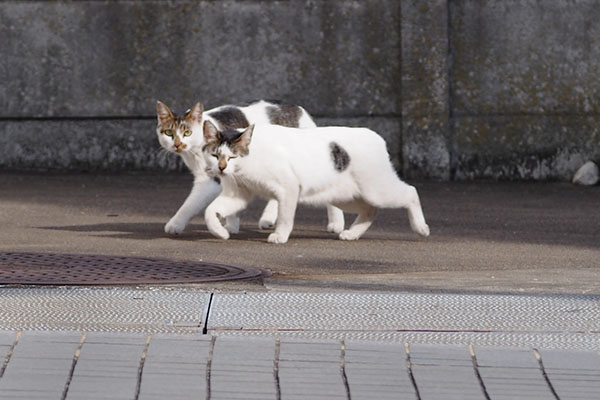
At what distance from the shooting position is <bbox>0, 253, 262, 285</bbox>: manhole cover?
5.51 meters

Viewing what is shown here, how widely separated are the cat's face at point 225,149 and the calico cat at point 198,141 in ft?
1.42

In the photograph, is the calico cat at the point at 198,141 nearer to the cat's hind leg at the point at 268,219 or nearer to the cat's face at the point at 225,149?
the cat's hind leg at the point at 268,219

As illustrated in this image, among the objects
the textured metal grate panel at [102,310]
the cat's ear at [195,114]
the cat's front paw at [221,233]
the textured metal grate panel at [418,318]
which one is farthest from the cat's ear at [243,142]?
the textured metal grate panel at [418,318]

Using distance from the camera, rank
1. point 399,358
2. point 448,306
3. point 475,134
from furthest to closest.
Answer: point 475,134 < point 448,306 < point 399,358

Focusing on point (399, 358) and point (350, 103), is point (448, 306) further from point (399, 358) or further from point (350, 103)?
point (350, 103)

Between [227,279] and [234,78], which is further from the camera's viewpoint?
[234,78]

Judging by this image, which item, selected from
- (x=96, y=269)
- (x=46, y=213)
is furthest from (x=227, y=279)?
(x=46, y=213)

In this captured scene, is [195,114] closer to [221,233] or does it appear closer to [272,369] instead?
[221,233]

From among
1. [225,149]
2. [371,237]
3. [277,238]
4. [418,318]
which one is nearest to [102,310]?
[418,318]

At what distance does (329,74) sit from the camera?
1210 cm

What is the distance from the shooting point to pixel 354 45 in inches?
473

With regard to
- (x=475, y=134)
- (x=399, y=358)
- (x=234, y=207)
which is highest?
(x=399, y=358)

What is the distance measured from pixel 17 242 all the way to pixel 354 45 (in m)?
5.32

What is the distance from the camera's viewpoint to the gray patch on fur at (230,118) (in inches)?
329
